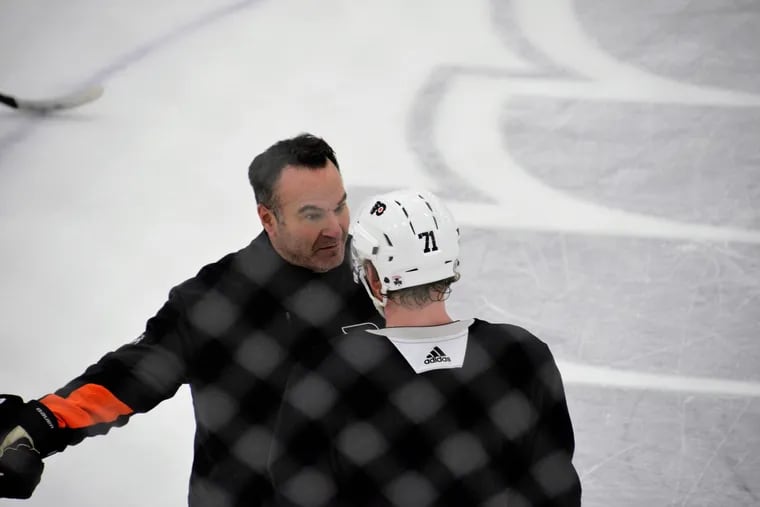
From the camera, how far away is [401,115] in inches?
137

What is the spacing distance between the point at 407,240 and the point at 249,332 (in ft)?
1.70

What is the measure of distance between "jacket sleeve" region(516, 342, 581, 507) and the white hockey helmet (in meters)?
0.18

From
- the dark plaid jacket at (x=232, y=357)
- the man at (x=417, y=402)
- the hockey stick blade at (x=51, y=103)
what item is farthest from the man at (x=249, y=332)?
the hockey stick blade at (x=51, y=103)

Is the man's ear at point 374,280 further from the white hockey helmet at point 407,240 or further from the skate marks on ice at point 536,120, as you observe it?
the skate marks on ice at point 536,120

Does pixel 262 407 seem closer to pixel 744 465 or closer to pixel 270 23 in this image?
pixel 744 465

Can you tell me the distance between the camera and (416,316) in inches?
55.7

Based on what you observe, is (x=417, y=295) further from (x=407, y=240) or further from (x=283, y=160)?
(x=283, y=160)

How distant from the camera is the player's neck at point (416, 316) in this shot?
4.63 ft

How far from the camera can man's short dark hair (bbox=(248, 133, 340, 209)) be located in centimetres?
186

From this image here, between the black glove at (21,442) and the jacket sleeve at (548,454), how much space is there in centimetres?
73

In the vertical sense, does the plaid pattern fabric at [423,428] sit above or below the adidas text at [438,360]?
below

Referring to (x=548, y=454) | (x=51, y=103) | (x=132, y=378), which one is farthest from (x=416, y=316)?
(x=51, y=103)

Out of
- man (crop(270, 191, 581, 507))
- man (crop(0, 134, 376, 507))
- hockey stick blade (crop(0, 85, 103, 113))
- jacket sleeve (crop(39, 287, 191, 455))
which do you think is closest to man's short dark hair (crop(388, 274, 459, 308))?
man (crop(270, 191, 581, 507))

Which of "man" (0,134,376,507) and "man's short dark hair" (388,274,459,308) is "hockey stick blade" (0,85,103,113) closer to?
"man" (0,134,376,507)
